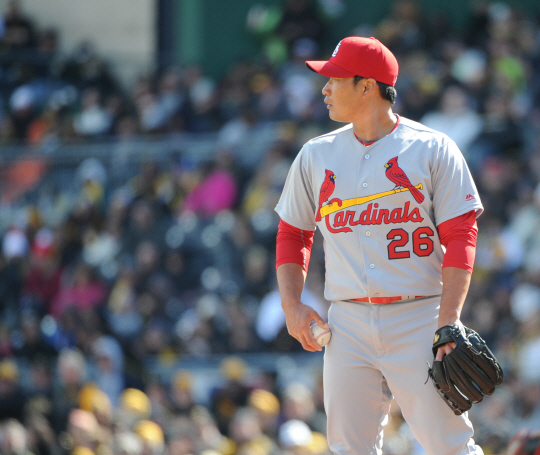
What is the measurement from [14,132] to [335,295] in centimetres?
932

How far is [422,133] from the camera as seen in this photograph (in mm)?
3113

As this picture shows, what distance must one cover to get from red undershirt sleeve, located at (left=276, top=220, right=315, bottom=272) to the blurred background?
2.76 metres

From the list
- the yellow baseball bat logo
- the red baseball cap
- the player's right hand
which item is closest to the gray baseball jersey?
the yellow baseball bat logo

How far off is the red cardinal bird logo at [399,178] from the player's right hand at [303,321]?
57 centimetres

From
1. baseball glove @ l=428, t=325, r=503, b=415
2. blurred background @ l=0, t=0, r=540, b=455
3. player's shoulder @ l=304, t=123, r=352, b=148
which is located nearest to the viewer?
baseball glove @ l=428, t=325, r=503, b=415

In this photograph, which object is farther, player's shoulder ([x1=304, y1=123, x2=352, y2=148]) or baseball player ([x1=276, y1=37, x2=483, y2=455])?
player's shoulder ([x1=304, y1=123, x2=352, y2=148])

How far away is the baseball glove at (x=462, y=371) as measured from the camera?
9.20ft

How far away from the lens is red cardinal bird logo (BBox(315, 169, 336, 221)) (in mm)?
3170

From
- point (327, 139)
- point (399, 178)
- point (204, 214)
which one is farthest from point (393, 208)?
point (204, 214)

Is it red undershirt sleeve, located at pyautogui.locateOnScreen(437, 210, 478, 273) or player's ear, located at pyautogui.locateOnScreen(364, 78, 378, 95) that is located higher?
player's ear, located at pyautogui.locateOnScreen(364, 78, 378, 95)

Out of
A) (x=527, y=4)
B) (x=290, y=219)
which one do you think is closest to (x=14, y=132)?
(x=527, y=4)

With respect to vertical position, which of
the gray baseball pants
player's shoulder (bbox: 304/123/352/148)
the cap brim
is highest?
the cap brim

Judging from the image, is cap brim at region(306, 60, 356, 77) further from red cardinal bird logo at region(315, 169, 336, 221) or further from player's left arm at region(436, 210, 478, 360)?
player's left arm at region(436, 210, 478, 360)

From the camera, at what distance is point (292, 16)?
11.9m
